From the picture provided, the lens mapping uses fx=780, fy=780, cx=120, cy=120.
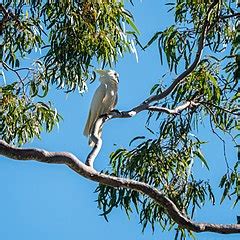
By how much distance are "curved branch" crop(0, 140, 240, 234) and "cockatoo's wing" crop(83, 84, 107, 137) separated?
3.35 ft

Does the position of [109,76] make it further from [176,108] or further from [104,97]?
[176,108]

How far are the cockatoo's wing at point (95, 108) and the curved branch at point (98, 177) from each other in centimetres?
102

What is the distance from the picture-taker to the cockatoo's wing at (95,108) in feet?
11.9

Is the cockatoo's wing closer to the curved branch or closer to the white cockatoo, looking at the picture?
the white cockatoo

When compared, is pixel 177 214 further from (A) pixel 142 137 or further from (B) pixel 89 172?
(A) pixel 142 137

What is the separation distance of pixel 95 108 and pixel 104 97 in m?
0.07

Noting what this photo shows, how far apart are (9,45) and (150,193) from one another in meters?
1.06

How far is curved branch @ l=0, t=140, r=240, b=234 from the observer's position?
7.83 feet

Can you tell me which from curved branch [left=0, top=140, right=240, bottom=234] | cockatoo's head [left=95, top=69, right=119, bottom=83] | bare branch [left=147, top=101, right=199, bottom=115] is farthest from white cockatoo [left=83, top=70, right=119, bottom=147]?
curved branch [left=0, top=140, right=240, bottom=234]


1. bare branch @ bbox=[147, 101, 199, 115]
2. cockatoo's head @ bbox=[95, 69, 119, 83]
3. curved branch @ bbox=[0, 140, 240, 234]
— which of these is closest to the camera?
curved branch @ bbox=[0, 140, 240, 234]

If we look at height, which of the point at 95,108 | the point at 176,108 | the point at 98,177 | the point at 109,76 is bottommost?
the point at 98,177

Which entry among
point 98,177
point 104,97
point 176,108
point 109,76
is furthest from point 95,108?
point 98,177

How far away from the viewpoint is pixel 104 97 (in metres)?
3.74

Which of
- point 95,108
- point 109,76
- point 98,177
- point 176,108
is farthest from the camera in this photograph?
point 109,76
